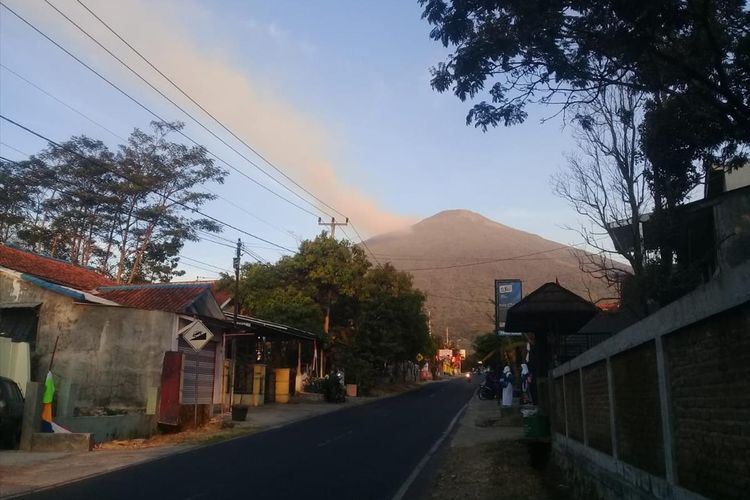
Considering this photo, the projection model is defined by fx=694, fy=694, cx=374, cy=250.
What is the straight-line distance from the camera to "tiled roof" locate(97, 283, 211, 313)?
26.2 metres

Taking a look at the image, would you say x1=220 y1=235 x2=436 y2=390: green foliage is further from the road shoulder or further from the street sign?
the road shoulder

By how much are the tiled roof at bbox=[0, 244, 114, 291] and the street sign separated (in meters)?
6.46

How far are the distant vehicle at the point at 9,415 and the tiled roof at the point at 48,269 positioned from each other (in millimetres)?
8849

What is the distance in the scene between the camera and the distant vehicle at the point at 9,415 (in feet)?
53.6

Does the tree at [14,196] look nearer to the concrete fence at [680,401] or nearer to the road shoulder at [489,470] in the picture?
the road shoulder at [489,470]

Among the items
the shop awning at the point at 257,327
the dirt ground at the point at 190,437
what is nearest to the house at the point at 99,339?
the dirt ground at the point at 190,437

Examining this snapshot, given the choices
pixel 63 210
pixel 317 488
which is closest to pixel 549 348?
pixel 317 488

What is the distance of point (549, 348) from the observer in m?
18.1

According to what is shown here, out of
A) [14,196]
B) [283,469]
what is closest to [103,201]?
[14,196]

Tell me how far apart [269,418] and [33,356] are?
29.4 feet

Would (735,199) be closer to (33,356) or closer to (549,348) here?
(549,348)

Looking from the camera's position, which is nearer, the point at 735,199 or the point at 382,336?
the point at 735,199

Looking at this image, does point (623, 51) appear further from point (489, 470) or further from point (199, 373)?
point (199, 373)

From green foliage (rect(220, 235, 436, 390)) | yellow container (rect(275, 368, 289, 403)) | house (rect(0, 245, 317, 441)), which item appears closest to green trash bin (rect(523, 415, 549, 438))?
house (rect(0, 245, 317, 441))
